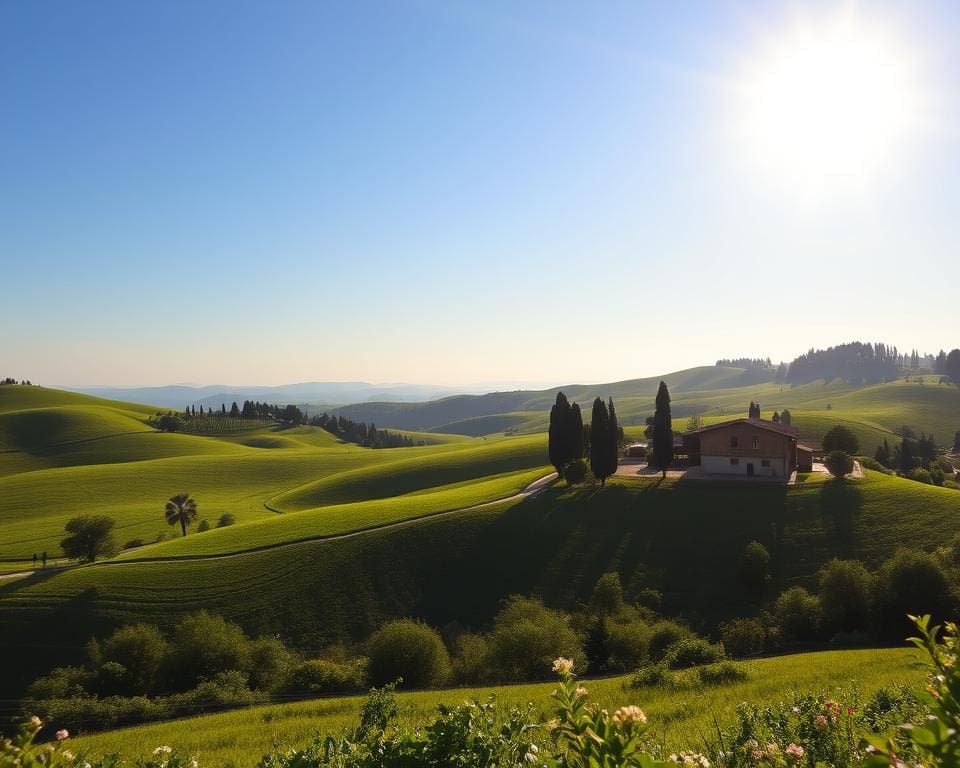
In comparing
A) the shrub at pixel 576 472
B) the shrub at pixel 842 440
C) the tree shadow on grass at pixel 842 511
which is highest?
the shrub at pixel 842 440

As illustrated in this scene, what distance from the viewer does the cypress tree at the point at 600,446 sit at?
2571 inches

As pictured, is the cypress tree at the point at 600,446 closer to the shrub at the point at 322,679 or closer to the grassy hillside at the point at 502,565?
the grassy hillside at the point at 502,565

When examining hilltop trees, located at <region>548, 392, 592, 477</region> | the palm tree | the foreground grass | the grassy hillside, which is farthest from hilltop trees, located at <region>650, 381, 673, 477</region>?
the palm tree

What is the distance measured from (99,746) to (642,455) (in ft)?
264

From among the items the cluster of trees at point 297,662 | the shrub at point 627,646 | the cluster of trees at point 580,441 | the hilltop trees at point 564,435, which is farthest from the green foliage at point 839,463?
the shrub at point 627,646

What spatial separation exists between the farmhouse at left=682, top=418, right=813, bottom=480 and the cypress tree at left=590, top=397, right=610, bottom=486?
48.0 feet

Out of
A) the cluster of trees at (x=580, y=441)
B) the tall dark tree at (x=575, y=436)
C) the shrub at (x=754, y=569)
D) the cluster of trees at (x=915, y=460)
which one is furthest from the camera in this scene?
the cluster of trees at (x=915, y=460)

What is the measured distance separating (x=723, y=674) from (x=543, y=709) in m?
8.74

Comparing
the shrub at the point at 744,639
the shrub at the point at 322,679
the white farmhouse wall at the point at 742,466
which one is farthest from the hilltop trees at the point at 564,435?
the shrub at the point at 322,679

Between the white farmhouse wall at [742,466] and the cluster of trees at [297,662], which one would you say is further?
the white farmhouse wall at [742,466]

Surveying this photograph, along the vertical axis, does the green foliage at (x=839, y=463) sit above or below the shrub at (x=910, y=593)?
above

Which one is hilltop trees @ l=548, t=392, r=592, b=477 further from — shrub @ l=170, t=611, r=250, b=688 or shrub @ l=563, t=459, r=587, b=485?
shrub @ l=170, t=611, r=250, b=688

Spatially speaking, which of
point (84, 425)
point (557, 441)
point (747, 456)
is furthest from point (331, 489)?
point (84, 425)

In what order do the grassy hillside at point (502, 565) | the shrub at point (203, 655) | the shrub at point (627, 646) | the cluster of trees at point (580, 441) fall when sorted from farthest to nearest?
the cluster of trees at point (580, 441), the grassy hillside at point (502, 565), the shrub at point (203, 655), the shrub at point (627, 646)
